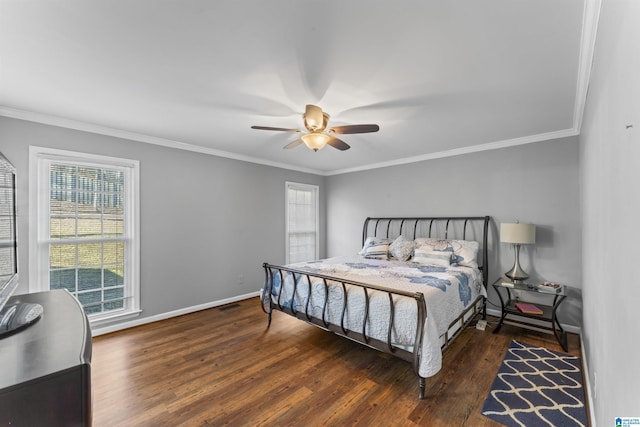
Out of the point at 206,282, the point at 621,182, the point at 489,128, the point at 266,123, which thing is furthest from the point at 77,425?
the point at 489,128

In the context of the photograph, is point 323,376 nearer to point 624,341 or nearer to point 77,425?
point 77,425

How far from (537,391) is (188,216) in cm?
444

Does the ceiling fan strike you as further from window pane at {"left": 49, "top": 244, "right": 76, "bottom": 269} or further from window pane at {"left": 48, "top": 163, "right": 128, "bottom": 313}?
window pane at {"left": 49, "top": 244, "right": 76, "bottom": 269}

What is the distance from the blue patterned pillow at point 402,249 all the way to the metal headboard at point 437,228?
0.40 metres

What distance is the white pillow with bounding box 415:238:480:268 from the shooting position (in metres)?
3.67

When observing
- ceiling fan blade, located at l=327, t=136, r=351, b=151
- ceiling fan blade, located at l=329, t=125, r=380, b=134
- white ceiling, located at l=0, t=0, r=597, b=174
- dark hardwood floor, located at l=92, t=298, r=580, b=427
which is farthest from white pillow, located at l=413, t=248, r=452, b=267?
ceiling fan blade, located at l=329, t=125, r=380, b=134

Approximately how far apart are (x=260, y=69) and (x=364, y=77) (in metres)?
0.80

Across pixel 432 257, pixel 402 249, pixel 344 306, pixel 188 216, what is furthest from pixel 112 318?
pixel 432 257

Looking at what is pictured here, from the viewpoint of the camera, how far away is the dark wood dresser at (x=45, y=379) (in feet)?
3.01

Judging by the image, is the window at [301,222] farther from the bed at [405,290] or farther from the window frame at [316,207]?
the bed at [405,290]

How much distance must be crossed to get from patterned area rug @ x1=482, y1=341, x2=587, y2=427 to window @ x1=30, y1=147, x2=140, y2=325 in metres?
4.14

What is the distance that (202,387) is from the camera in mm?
2283

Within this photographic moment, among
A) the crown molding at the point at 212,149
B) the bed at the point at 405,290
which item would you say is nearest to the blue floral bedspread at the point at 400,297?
the bed at the point at 405,290

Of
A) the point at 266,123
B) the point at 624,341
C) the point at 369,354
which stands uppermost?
the point at 266,123
